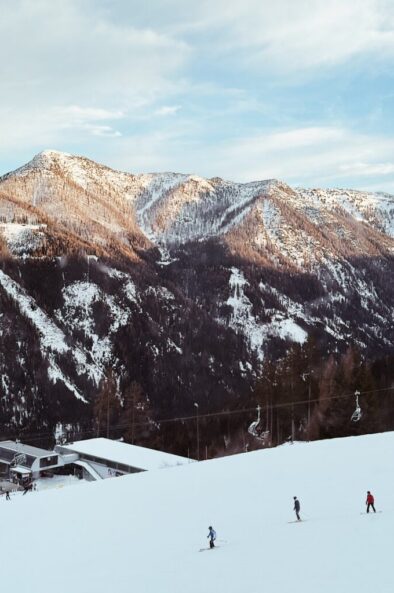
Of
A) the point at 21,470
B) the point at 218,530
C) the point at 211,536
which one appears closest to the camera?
the point at 211,536

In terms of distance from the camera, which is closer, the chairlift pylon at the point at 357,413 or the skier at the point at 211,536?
the skier at the point at 211,536

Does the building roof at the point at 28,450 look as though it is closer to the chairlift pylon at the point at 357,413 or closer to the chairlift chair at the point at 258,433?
the chairlift chair at the point at 258,433

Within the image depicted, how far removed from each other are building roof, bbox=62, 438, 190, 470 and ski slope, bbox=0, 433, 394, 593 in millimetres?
16490

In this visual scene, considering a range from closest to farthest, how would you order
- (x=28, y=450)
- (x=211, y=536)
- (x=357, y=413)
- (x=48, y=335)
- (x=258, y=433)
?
1. (x=211, y=536)
2. (x=357, y=413)
3. (x=28, y=450)
4. (x=258, y=433)
5. (x=48, y=335)

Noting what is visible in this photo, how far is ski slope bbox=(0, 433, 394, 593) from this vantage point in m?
20.0

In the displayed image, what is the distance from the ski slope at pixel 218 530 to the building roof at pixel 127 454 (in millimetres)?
Answer: 16490

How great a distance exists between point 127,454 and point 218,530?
3836 cm

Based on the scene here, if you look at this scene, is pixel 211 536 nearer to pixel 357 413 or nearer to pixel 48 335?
pixel 357 413

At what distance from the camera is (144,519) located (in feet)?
103

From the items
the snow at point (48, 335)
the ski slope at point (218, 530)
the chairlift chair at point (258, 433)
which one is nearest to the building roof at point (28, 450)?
the chairlift chair at point (258, 433)

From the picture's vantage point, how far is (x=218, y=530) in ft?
88.8

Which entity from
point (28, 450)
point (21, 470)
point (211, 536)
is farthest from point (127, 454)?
point (211, 536)

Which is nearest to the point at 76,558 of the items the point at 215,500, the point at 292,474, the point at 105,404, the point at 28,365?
the point at 215,500

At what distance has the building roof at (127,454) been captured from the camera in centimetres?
6050
